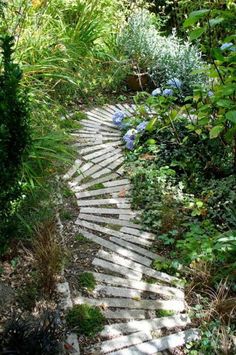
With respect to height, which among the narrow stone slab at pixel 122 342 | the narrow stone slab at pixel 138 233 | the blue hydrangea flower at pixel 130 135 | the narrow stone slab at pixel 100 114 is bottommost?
the narrow stone slab at pixel 122 342

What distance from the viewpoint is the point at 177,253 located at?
10.3 feet

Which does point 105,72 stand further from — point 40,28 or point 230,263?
point 230,263

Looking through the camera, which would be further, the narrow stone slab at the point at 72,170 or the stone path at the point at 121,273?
the narrow stone slab at the point at 72,170

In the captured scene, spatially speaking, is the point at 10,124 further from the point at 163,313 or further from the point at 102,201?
the point at 102,201

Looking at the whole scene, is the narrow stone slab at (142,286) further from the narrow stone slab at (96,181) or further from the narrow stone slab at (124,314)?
the narrow stone slab at (96,181)

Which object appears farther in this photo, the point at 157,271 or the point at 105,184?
the point at 105,184

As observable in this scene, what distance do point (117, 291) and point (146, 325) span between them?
1.07 ft

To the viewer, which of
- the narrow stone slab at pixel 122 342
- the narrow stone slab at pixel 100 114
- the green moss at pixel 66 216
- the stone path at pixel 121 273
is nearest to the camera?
the narrow stone slab at pixel 122 342

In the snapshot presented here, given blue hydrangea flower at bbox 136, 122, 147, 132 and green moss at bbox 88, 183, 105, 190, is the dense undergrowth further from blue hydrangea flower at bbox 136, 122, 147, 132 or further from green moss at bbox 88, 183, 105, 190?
green moss at bbox 88, 183, 105, 190

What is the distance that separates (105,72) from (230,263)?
3.97m

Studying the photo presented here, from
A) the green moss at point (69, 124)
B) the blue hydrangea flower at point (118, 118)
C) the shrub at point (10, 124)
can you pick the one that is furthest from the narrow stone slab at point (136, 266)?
the blue hydrangea flower at point (118, 118)

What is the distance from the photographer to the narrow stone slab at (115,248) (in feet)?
10.3

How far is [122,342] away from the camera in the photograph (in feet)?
8.09

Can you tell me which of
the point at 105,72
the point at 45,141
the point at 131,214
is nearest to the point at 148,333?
the point at 131,214
